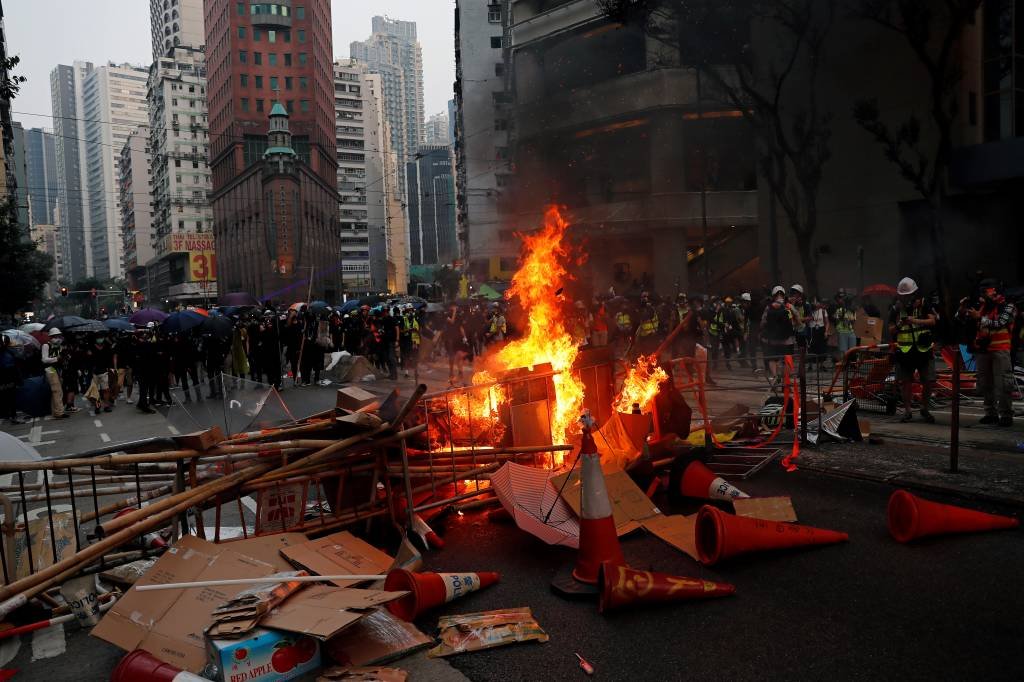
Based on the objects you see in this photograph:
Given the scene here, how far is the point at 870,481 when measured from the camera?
657cm

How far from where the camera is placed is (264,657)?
11.5 feet

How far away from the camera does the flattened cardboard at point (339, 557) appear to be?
14.6ft

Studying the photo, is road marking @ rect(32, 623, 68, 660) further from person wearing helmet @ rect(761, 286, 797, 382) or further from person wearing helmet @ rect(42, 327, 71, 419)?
person wearing helmet @ rect(42, 327, 71, 419)

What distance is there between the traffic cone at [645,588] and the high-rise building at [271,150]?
6716 centimetres

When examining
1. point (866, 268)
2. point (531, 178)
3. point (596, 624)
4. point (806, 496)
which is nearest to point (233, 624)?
point (596, 624)

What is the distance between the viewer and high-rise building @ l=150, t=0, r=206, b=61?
116562 mm

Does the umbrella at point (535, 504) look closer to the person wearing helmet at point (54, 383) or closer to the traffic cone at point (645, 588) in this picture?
the traffic cone at point (645, 588)

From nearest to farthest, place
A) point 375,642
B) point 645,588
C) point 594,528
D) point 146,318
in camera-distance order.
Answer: point 375,642 < point 645,588 < point 594,528 < point 146,318

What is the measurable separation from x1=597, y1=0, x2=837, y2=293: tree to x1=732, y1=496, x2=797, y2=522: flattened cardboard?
21521 mm

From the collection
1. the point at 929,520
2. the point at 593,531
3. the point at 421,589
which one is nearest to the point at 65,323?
the point at 421,589

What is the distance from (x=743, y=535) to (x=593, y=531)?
104 centimetres

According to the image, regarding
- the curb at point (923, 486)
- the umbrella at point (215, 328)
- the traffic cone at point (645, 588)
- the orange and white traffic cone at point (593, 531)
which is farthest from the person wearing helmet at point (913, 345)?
the umbrella at point (215, 328)

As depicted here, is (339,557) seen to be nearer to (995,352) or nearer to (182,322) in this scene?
(995,352)

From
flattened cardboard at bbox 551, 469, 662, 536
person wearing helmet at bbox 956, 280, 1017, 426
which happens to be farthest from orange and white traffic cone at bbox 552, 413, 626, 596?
person wearing helmet at bbox 956, 280, 1017, 426
